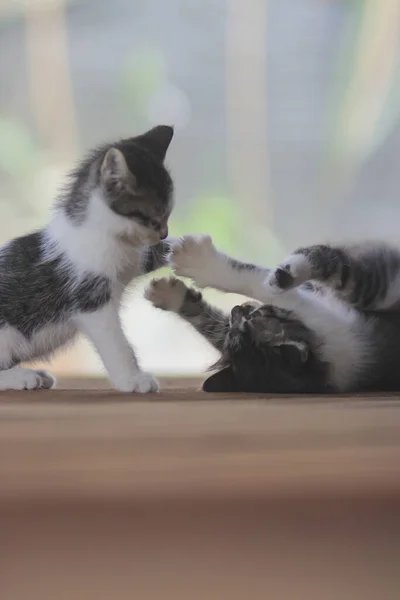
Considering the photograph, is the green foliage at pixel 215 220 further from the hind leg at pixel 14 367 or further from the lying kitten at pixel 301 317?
the hind leg at pixel 14 367

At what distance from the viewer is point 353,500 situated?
61 cm

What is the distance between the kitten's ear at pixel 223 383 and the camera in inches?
48.3

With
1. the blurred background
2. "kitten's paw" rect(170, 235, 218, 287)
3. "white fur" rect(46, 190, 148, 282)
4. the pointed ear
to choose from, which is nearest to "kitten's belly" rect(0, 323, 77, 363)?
"white fur" rect(46, 190, 148, 282)

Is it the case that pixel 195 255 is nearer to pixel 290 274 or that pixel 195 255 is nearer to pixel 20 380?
pixel 290 274

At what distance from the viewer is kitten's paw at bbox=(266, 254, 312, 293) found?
3.91ft

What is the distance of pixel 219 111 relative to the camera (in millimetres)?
1888

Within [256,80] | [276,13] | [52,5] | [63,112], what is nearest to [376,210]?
[256,80]

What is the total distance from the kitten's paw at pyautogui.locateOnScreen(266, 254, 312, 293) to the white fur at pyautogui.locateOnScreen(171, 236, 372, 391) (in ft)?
0.07

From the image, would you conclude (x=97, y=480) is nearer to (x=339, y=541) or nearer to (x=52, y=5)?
(x=339, y=541)

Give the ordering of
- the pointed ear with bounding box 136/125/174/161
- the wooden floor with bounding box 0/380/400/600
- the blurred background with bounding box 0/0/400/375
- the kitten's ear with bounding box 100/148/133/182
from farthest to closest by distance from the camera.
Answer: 1. the blurred background with bounding box 0/0/400/375
2. the pointed ear with bounding box 136/125/174/161
3. the kitten's ear with bounding box 100/148/133/182
4. the wooden floor with bounding box 0/380/400/600

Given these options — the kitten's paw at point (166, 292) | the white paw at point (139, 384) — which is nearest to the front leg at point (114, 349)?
the white paw at point (139, 384)

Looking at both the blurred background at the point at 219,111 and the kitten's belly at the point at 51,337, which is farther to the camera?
the blurred background at the point at 219,111

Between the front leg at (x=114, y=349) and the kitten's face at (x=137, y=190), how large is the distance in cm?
15

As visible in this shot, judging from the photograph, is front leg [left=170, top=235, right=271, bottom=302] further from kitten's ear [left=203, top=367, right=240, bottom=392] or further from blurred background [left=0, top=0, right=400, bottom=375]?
blurred background [left=0, top=0, right=400, bottom=375]
